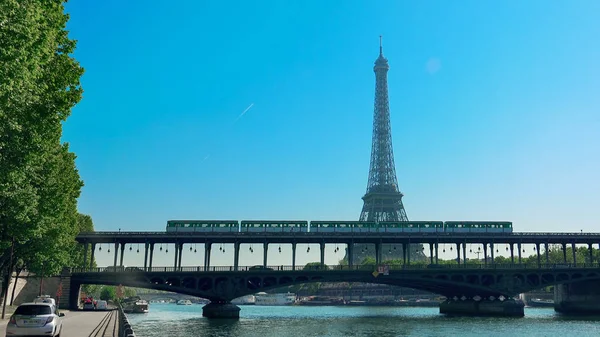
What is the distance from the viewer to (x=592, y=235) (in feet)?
372

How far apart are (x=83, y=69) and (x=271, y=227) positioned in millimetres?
80408

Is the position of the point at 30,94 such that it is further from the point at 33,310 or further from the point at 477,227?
the point at 477,227

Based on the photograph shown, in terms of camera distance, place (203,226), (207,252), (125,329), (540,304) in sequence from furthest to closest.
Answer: (540,304) < (203,226) < (207,252) < (125,329)

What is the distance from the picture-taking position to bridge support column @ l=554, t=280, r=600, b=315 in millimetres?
112312

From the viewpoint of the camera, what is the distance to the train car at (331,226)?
111500 mm

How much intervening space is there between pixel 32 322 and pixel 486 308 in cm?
9250

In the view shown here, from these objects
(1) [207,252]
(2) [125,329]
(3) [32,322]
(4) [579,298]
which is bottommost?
(4) [579,298]

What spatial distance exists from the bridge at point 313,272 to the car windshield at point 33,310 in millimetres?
60140

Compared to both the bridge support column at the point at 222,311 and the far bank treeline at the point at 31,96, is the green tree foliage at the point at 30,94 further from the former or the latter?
the bridge support column at the point at 222,311

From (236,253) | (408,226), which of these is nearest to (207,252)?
(236,253)

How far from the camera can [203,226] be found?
108 m

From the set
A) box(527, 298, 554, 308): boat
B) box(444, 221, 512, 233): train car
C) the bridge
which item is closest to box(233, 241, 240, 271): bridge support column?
the bridge

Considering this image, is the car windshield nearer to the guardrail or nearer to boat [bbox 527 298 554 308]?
the guardrail

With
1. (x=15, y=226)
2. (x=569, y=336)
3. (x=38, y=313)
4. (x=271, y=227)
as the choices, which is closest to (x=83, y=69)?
(x=38, y=313)
